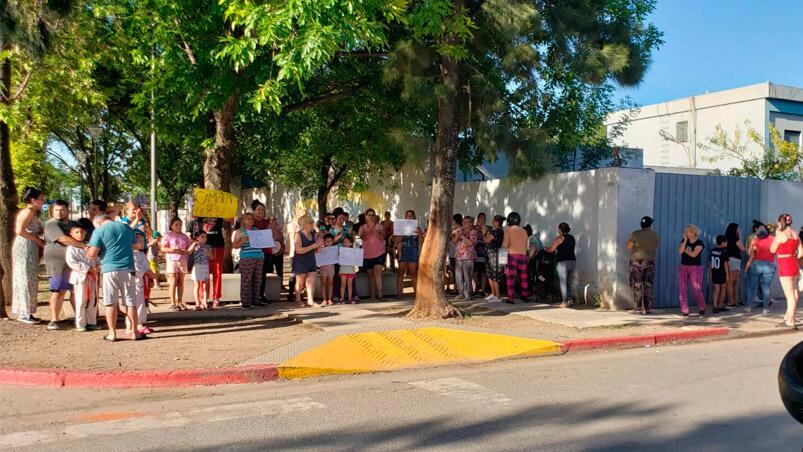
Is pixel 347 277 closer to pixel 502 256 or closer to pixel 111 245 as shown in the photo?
pixel 502 256

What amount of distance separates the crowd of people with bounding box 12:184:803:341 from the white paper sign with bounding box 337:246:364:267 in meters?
0.22

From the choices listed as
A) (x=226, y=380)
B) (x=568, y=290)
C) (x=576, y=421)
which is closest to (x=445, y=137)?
(x=568, y=290)

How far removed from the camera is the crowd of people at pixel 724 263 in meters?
11.8

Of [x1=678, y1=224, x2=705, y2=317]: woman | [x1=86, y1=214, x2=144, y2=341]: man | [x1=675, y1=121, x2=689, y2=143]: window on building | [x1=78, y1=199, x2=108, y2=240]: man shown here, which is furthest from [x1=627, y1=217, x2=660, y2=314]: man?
[x1=675, y1=121, x2=689, y2=143]: window on building

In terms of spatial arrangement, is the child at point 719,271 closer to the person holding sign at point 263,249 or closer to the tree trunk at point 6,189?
the person holding sign at point 263,249

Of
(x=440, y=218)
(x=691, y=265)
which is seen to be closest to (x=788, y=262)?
(x=691, y=265)

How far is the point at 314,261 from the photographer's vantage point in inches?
522

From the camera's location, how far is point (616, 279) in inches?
520

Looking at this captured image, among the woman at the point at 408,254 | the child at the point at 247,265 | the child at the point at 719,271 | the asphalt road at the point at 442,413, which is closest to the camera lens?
the asphalt road at the point at 442,413

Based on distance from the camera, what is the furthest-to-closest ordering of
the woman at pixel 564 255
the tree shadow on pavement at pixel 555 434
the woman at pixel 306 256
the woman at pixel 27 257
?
the woman at pixel 564 255 < the woman at pixel 306 256 < the woman at pixel 27 257 < the tree shadow on pavement at pixel 555 434

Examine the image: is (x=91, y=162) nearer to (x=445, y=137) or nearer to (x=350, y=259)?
(x=350, y=259)

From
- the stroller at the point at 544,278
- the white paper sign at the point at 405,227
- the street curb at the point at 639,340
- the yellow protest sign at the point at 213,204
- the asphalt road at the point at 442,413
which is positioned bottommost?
the asphalt road at the point at 442,413

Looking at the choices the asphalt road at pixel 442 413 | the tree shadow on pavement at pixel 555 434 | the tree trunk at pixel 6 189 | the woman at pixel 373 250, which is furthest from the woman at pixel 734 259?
the tree trunk at pixel 6 189

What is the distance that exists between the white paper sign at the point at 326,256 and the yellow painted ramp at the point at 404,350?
11.2 feet
